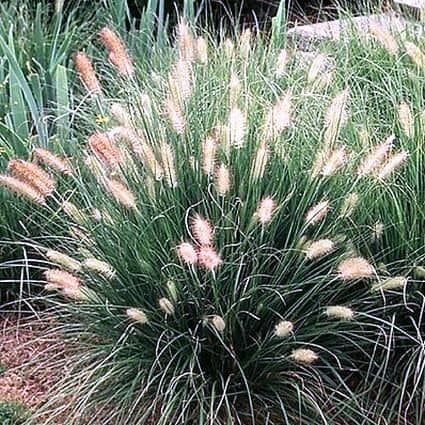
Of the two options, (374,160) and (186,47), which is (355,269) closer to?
(374,160)

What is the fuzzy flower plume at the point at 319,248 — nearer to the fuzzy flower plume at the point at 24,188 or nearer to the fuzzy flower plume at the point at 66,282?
the fuzzy flower plume at the point at 66,282

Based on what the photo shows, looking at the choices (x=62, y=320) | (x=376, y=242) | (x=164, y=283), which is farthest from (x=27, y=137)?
(x=376, y=242)

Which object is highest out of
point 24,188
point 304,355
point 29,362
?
point 24,188

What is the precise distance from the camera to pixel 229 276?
2572 millimetres

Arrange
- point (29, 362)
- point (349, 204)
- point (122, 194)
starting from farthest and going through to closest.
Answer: point (29, 362) → point (349, 204) → point (122, 194)

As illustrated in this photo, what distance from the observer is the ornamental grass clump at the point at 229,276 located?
8.39 ft

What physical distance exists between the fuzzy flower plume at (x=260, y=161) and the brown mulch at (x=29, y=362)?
3.03ft

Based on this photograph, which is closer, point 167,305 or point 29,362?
point 167,305

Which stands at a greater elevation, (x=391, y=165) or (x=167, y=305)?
(x=391, y=165)

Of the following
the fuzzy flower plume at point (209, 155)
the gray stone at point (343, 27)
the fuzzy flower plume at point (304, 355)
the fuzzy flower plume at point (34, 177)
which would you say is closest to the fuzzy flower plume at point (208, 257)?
the fuzzy flower plume at point (209, 155)

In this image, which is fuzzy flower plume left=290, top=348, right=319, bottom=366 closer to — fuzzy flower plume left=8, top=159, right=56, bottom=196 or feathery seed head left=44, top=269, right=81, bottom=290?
feathery seed head left=44, top=269, right=81, bottom=290

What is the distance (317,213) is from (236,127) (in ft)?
1.15

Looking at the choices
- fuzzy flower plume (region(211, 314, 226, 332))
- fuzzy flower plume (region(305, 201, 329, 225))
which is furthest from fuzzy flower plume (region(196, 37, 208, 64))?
fuzzy flower plume (region(211, 314, 226, 332))

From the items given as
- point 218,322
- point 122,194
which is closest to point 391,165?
point 218,322
